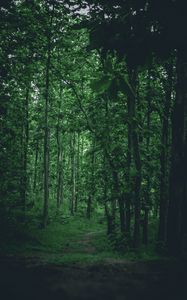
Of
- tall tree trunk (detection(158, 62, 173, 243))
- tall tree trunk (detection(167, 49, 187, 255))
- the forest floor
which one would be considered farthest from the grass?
the forest floor

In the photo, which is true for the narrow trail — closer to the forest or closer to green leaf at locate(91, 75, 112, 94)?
the forest

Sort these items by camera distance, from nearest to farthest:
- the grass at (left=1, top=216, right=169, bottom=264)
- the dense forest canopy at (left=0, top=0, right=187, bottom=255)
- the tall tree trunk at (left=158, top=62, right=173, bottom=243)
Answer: the dense forest canopy at (left=0, top=0, right=187, bottom=255)
the grass at (left=1, top=216, right=169, bottom=264)
the tall tree trunk at (left=158, top=62, right=173, bottom=243)

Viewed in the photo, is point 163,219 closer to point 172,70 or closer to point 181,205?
point 172,70

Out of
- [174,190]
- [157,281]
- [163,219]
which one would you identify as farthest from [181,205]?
[163,219]

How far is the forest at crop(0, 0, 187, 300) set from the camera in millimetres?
3160

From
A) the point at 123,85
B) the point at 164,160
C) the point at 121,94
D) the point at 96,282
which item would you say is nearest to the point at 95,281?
the point at 96,282

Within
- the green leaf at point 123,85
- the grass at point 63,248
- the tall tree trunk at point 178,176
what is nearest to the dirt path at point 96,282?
the tall tree trunk at point 178,176

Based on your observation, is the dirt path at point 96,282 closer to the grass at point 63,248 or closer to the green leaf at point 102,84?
the green leaf at point 102,84

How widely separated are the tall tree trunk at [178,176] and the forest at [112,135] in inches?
1.0

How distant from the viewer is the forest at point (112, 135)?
316 cm

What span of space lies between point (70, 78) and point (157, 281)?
15997mm

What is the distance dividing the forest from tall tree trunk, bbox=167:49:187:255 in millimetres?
25

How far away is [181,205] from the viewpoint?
754 centimetres

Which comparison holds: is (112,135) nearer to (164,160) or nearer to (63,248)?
(164,160)
